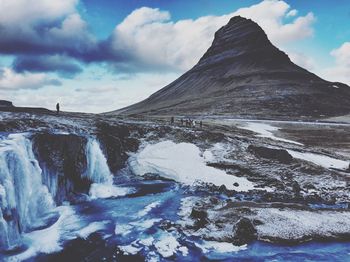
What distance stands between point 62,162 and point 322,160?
86.8ft

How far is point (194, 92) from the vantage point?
197500mm

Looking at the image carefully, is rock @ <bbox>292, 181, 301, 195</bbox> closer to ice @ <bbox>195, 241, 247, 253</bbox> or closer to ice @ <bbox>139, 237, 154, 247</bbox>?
ice @ <bbox>195, 241, 247, 253</bbox>

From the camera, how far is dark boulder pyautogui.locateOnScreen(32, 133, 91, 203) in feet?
88.7

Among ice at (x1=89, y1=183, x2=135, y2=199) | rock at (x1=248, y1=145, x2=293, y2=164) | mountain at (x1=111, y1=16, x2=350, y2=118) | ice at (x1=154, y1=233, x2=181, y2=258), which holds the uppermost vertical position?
mountain at (x1=111, y1=16, x2=350, y2=118)

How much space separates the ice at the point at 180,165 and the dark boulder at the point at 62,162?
6.05m

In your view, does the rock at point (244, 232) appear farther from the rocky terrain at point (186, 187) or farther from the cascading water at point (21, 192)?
the cascading water at point (21, 192)

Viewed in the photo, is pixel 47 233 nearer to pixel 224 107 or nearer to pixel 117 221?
pixel 117 221

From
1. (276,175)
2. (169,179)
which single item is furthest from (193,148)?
(276,175)

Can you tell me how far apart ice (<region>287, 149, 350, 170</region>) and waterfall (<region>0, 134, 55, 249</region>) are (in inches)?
1017

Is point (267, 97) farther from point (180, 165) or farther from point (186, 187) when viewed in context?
point (186, 187)

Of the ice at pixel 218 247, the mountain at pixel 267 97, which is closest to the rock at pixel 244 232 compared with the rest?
the ice at pixel 218 247

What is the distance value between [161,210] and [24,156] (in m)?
9.94

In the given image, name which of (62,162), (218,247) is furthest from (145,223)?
(62,162)

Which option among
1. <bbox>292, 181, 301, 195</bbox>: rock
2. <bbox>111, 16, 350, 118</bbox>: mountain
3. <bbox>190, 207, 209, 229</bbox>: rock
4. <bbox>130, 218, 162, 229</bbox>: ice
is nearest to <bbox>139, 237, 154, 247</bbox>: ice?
<bbox>130, 218, 162, 229</bbox>: ice
